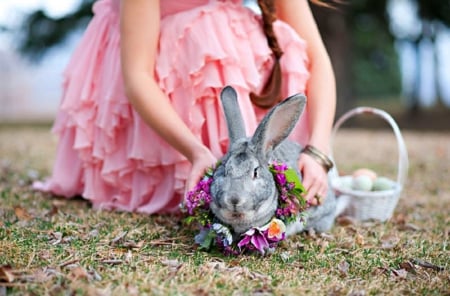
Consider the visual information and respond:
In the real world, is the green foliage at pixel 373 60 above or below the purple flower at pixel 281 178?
below

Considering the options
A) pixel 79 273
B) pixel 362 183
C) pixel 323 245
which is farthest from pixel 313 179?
pixel 79 273

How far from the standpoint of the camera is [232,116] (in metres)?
1.67

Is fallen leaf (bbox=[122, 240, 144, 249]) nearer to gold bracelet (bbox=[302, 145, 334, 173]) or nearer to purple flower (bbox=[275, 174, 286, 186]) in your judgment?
purple flower (bbox=[275, 174, 286, 186])

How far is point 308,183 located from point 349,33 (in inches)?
284

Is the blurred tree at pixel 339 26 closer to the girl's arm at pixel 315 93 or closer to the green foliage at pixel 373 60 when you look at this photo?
the green foliage at pixel 373 60

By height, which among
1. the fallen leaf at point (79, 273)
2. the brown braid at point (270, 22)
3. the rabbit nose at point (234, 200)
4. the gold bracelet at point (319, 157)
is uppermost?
the brown braid at point (270, 22)

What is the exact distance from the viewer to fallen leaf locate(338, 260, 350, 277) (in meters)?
1.53

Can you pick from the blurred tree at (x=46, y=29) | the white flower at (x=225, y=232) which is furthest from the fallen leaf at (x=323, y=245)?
the blurred tree at (x=46, y=29)

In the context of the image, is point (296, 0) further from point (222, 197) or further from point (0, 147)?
point (0, 147)

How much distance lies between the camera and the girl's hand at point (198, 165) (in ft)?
5.55

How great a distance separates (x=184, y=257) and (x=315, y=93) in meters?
0.86

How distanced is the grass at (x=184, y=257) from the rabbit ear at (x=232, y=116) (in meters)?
0.35

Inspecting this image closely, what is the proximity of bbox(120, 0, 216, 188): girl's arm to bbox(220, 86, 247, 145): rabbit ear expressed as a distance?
0.17m

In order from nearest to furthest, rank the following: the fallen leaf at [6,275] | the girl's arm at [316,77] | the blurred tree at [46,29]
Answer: the fallen leaf at [6,275], the girl's arm at [316,77], the blurred tree at [46,29]
